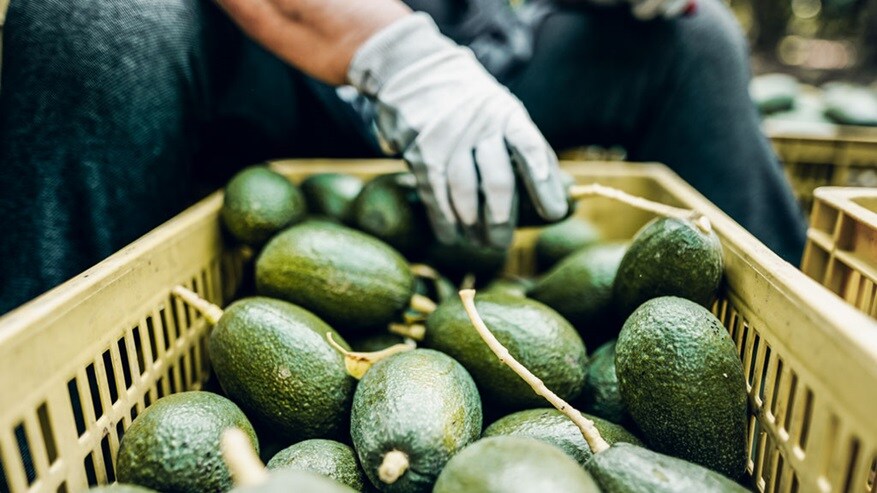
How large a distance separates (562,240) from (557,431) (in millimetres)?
703

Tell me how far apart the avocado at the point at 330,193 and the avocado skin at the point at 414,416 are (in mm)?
579

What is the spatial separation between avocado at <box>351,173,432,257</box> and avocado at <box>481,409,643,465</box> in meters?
0.50

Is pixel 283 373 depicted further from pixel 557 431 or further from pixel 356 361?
pixel 557 431

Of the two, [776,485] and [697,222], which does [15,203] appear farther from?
[776,485]

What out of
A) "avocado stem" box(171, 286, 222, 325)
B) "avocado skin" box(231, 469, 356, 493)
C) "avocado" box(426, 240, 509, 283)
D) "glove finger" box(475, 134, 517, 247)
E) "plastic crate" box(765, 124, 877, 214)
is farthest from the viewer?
"plastic crate" box(765, 124, 877, 214)

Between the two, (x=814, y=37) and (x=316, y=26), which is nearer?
(x=316, y=26)

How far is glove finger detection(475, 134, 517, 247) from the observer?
1239 millimetres

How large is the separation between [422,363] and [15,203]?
815mm

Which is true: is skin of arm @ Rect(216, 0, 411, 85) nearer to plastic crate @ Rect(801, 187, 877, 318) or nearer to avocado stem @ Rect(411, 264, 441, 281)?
avocado stem @ Rect(411, 264, 441, 281)

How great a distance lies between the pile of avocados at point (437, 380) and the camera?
0.73m

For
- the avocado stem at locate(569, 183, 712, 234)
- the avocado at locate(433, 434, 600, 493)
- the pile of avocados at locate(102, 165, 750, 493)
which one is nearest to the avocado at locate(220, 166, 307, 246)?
the pile of avocados at locate(102, 165, 750, 493)

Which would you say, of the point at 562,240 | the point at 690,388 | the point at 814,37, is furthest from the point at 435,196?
the point at 814,37

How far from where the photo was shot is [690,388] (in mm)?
806

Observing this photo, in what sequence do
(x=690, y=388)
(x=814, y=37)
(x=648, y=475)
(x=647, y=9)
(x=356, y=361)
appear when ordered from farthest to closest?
(x=814, y=37) → (x=647, y=9) → (x=356, y=361) → (x=690, y=388) → (x=648, y=475)
